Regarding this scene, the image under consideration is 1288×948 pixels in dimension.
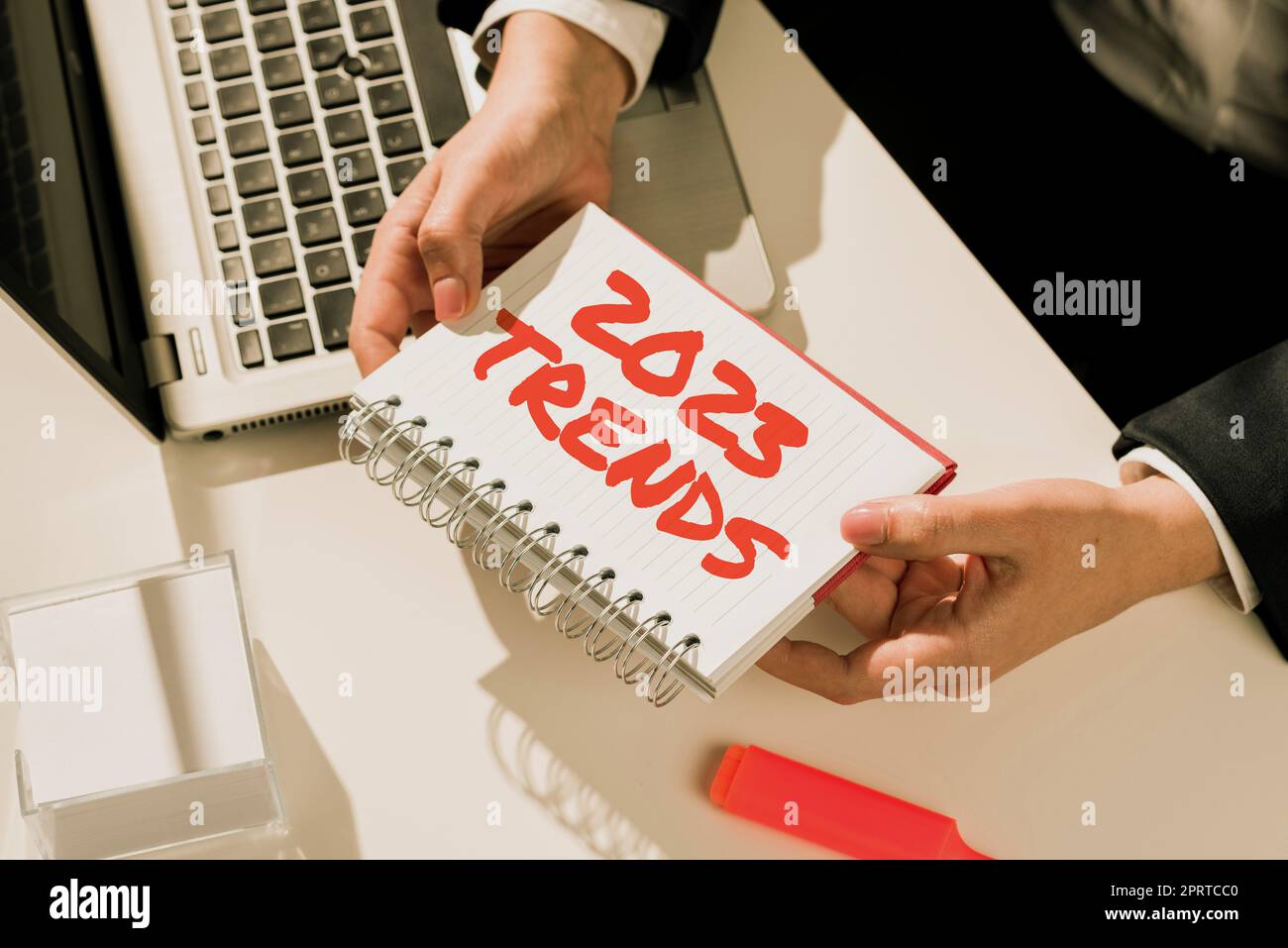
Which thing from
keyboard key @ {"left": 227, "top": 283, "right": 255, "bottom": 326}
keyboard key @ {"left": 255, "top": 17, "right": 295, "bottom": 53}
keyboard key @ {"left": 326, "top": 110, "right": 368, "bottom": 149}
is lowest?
keyboard key @ {"left": 227, "top": 283, "right": 255, "bottom": 326}

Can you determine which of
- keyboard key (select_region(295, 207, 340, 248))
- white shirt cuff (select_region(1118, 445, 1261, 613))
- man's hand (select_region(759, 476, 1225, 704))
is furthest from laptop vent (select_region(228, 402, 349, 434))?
white shirt cuff (select_region(1118, 445, 1261, 613))

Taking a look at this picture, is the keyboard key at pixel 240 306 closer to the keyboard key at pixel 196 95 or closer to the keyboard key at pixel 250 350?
the keyboard key at pixel 250 350

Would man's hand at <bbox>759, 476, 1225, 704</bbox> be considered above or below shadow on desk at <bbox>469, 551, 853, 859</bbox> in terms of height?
above

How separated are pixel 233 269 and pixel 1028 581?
1.76ft

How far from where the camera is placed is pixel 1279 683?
0.66 metres

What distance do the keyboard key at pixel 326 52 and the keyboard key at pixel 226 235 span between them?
128mm

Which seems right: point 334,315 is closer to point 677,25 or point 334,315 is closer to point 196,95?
point 196,95

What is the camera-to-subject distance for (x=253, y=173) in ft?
2.35

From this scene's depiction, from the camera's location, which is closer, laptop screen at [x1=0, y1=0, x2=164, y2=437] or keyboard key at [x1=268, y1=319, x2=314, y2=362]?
laptop screen at [x1=0, y1=0, x2=164, y2=437]

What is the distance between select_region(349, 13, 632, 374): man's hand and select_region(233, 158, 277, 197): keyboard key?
4.0 inches

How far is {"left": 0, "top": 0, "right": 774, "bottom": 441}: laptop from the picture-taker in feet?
2.21

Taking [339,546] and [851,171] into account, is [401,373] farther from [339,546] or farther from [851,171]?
[851,171]

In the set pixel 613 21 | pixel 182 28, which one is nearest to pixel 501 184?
pixel 613 21

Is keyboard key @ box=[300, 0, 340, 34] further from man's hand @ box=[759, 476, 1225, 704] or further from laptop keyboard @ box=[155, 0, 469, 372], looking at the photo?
man's hand @ box=[759, 476, 1225, 704]
